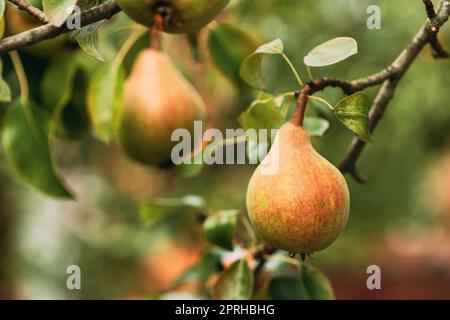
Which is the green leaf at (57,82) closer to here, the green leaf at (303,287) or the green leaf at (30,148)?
the green leaf at (30,148)

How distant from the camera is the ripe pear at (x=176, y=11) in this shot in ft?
1.45

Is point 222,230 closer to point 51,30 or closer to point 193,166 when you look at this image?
point 193,166

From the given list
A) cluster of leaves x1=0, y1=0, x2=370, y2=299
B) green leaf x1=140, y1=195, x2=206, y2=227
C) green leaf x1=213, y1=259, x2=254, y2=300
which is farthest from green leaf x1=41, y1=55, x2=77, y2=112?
green leaf x1=213, y1=259, x2=254, y2=300

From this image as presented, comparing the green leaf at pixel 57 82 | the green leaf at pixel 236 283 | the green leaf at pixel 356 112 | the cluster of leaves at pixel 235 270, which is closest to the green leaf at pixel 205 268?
the cluster of leaves at pixel 235 270

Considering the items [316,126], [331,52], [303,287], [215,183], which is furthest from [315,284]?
[215,183]

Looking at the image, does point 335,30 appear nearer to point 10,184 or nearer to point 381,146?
point 381,146

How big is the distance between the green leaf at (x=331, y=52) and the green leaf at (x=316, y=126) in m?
0.17

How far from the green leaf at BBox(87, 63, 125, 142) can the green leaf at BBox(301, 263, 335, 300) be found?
0.88 ft

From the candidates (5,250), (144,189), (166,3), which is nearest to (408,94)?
(144,189)

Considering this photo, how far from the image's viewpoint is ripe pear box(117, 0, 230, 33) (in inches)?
17.4

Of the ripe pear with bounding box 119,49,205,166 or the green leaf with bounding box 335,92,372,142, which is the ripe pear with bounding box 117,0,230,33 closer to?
the green leaf with bounding box 335,92,372,142

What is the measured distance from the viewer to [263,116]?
19.3 inches

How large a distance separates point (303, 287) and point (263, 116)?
0.71 ft

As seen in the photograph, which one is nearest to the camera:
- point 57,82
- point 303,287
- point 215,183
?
point 303,287
